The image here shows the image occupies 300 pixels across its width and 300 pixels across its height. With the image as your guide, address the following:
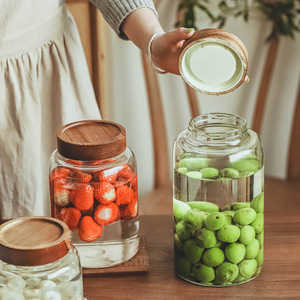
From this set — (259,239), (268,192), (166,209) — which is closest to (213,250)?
(259,239)

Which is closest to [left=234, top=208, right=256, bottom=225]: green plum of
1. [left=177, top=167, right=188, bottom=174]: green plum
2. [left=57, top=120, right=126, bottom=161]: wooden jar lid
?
[left=177, top=167, right=188, bottom=174]: green plum

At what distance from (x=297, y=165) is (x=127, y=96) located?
70 centimetres

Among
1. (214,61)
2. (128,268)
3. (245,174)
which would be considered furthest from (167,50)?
(128,268)

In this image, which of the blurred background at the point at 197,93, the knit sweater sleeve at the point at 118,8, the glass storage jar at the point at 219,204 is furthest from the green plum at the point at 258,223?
the blurred background at the point at 197,93

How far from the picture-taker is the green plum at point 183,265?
90 centimetres

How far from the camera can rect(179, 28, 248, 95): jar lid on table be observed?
826 millimetres

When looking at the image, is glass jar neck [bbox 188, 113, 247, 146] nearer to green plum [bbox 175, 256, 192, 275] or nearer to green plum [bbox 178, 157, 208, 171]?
green plum [bbox 178, 157, 208, 171]

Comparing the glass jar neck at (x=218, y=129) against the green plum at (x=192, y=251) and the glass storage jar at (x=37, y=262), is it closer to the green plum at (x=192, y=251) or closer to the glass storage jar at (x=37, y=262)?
the green plum at (x=192, y=251)

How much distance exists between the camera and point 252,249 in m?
0.88

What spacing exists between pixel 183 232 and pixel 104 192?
5.4 inches

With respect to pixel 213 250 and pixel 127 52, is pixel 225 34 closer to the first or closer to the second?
pixel 213 250

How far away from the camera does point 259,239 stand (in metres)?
0.90

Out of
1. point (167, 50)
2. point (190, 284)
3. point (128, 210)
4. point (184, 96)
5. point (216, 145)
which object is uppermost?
point (167, 50)

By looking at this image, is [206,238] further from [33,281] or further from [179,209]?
[33,281]
